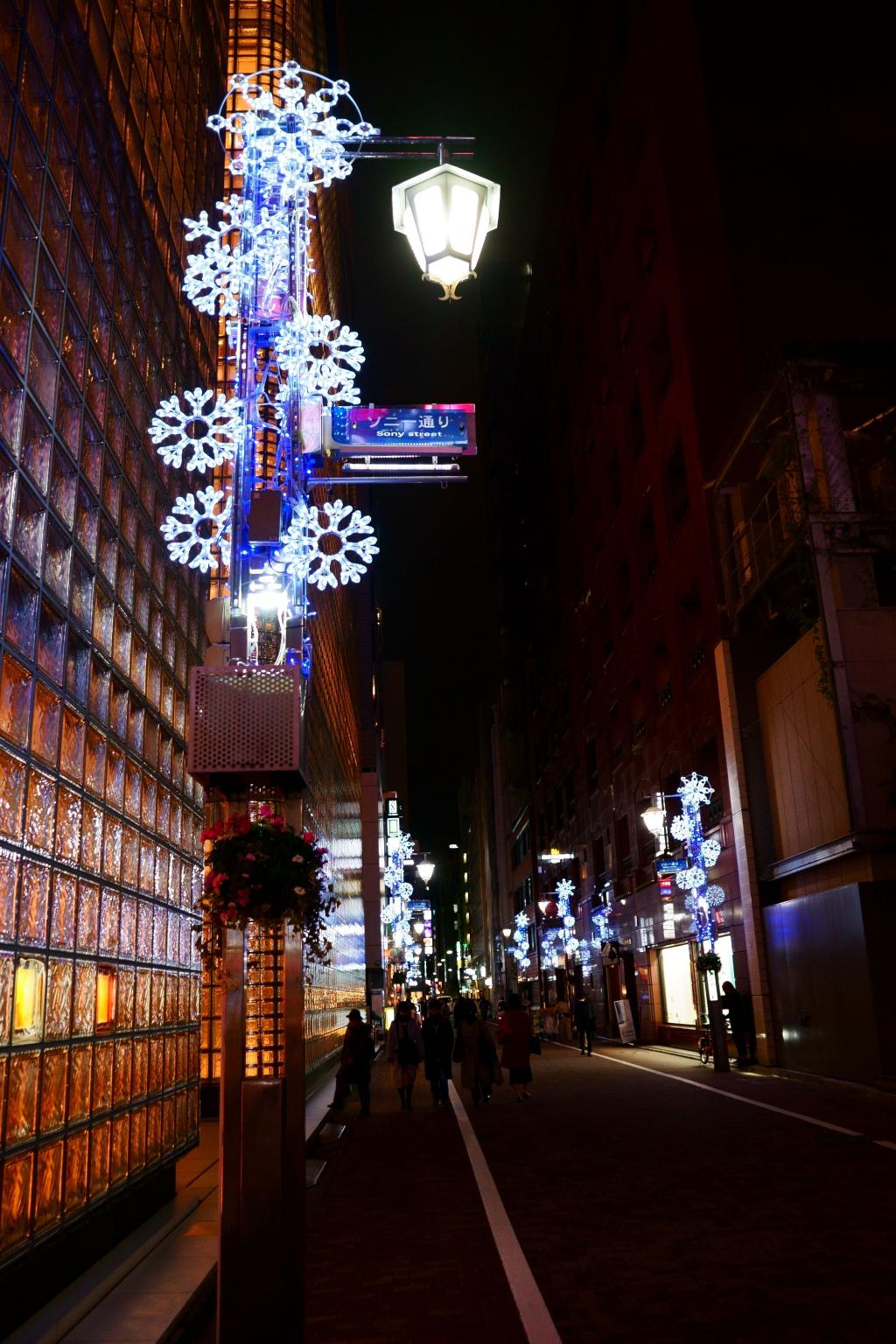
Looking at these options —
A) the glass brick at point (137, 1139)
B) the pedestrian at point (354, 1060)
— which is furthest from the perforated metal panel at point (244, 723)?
the pedestrian at point (354, 1060)

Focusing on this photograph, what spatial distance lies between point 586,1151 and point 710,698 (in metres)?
15.7

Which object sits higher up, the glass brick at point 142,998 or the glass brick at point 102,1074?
the glass brick at point 142,998

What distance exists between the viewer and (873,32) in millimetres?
30953

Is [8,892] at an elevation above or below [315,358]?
below

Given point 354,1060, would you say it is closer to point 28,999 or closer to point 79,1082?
point 79,1082

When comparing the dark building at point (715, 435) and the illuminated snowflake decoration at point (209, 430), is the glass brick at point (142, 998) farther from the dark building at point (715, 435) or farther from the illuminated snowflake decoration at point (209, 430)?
the dark building at point (715, 435)

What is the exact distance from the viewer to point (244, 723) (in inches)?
219

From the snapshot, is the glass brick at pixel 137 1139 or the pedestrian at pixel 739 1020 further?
the pedestrian at pixel 739 1020

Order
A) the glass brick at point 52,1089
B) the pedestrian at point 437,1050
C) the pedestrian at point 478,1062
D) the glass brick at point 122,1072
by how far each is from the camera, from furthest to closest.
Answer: the pedestrian at point 437,1050 < the pedestrian at point 478,1062 < the glass brick at point 122,1072 < the glass brick at point 52,1089

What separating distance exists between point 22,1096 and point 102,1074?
1.57 meters

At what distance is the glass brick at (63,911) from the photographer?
6.24 m

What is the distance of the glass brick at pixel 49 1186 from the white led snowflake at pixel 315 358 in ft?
15.3

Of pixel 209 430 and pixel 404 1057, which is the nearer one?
pixel 209 430

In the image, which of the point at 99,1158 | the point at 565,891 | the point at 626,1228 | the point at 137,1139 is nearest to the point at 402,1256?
the point at 626,1228
